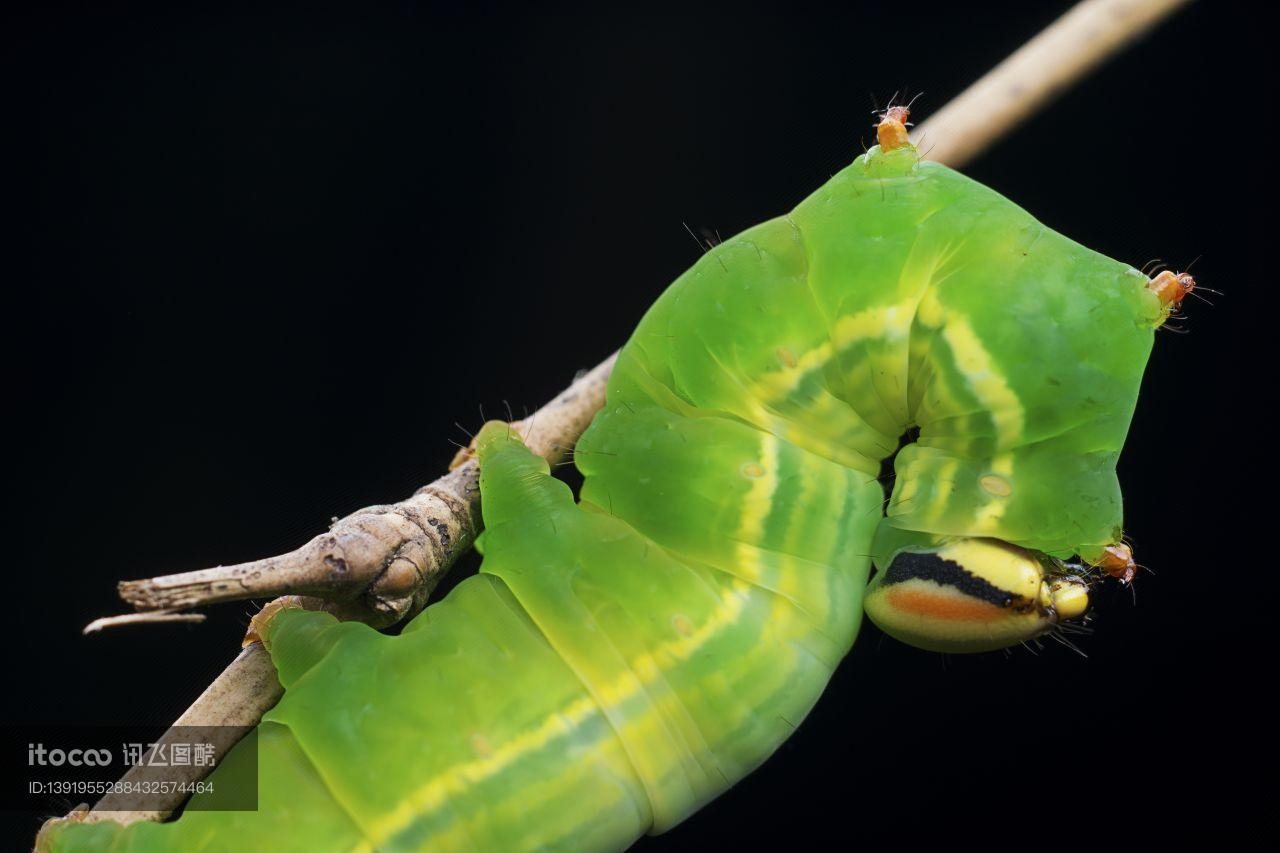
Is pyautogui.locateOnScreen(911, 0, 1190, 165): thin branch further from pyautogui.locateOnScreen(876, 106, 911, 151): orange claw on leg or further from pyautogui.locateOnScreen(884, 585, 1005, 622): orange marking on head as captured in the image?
pyautogui.locateOnScreen(884, 585, 1005, 622): orange marking on head

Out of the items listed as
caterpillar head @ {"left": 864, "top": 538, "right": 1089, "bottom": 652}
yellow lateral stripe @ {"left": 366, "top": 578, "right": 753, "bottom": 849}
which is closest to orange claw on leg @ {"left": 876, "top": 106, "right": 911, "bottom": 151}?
caterpillar head @ {"left": 864, "top": 538, "right": 1089, "bottom": 652}

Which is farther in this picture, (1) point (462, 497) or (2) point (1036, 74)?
(2) point (1036, 74)

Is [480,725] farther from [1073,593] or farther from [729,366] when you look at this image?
[1073,593]

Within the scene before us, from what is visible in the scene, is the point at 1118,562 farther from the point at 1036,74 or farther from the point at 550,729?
the point at 1036,74

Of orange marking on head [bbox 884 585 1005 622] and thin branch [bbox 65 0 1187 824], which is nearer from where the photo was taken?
thin branch [bbox 65 0 1187 824]

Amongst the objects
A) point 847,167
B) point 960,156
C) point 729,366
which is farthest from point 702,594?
point 960,156

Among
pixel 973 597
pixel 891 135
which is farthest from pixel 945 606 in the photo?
pixel 891 135
